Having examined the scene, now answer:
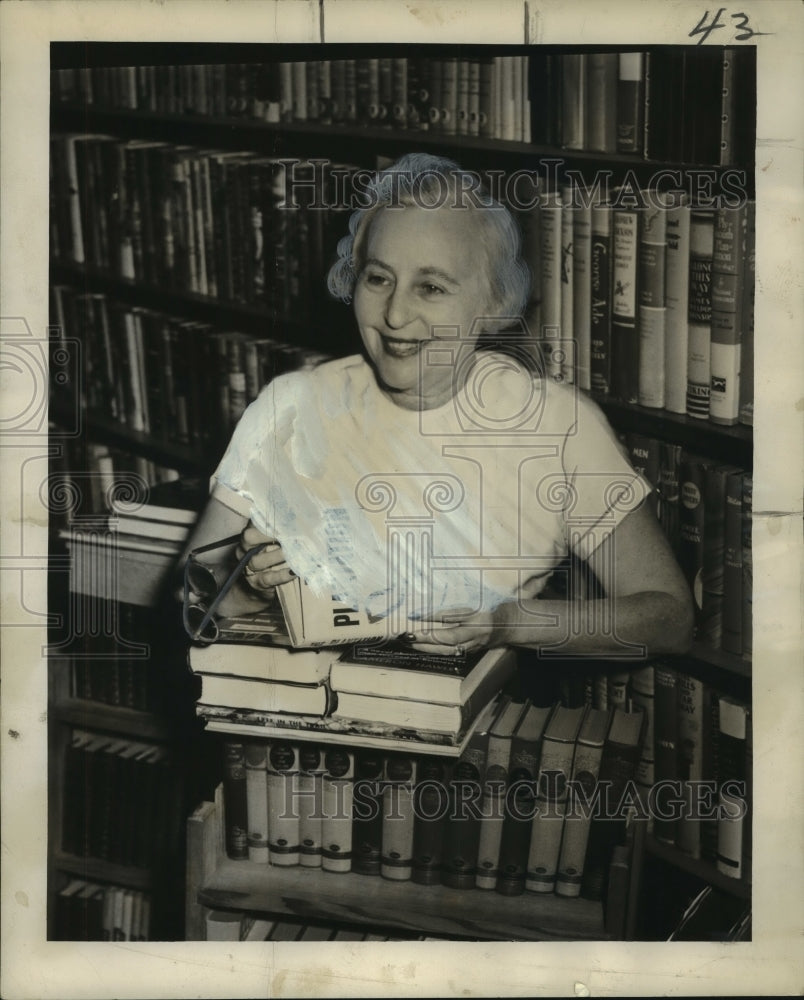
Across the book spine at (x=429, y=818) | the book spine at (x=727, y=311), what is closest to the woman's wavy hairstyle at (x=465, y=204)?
the book spine at (x=727, y=311)

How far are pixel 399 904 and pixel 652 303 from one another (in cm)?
85

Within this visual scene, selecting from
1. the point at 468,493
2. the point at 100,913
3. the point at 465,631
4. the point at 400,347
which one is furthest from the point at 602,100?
the point at 100,913

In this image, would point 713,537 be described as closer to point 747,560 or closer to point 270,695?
point 747,560

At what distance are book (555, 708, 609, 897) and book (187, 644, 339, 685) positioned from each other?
35 cm

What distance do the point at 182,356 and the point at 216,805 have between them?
64 cm

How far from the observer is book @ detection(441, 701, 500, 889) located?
1478mm

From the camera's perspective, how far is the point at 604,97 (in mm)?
1410

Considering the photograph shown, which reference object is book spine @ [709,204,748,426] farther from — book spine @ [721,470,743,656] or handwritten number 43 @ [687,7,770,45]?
handwritten number 43 @ [687,7,770,45]

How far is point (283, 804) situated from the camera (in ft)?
5.01

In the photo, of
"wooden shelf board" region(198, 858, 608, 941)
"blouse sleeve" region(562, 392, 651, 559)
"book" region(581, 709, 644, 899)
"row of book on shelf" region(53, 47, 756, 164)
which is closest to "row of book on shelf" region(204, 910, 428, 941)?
"wooden shelf board" region(198, 858, 608, 941)

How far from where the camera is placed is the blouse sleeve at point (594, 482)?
4.73 feet

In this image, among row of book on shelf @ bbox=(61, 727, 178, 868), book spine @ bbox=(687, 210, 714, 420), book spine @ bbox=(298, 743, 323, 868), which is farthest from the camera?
row of book on shelf @ bbox=(61, 727, 178, 868)

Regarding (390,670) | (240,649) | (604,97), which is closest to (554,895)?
(390,670)

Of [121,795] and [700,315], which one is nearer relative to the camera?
[700,315]
